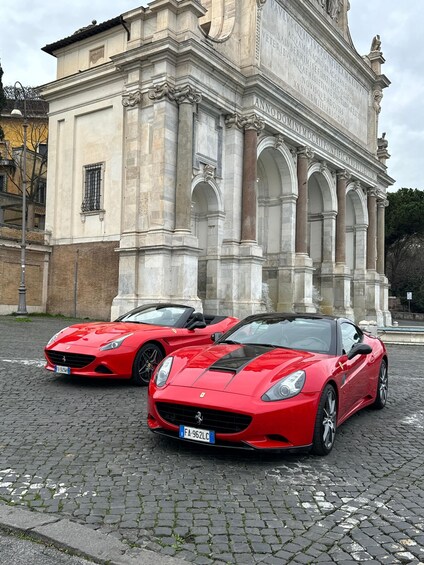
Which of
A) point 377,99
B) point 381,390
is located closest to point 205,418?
point 381,390

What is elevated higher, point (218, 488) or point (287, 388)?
point (287, 388)

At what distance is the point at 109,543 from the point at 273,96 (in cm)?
2487

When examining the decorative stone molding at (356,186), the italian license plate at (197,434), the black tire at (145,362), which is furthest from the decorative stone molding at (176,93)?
the italian license plate at (197,434)

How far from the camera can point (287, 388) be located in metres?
4.55

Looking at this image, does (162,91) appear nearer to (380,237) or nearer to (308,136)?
(308,136)

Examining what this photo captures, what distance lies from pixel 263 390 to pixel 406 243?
5494cm

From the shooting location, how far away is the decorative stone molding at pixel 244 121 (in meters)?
23.9

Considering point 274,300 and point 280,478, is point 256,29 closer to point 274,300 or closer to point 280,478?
point 274,300

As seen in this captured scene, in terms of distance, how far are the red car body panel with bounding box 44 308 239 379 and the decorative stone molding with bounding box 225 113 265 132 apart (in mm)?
17273

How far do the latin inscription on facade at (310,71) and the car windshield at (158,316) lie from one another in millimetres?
20211

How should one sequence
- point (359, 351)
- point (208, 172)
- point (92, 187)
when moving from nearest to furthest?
1. point (359, 351)
2. point (208, 172)
3. point (92, 187)

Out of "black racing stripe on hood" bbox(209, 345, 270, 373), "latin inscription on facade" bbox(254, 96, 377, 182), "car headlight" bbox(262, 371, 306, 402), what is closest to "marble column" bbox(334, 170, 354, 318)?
"latin inscription on facade" bbox(254, 96, 377, 182)

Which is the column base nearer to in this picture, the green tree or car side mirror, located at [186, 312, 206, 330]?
car side mirror, located at [186, 312, 206, 330]

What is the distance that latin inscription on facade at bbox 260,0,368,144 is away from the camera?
26.8 meters
